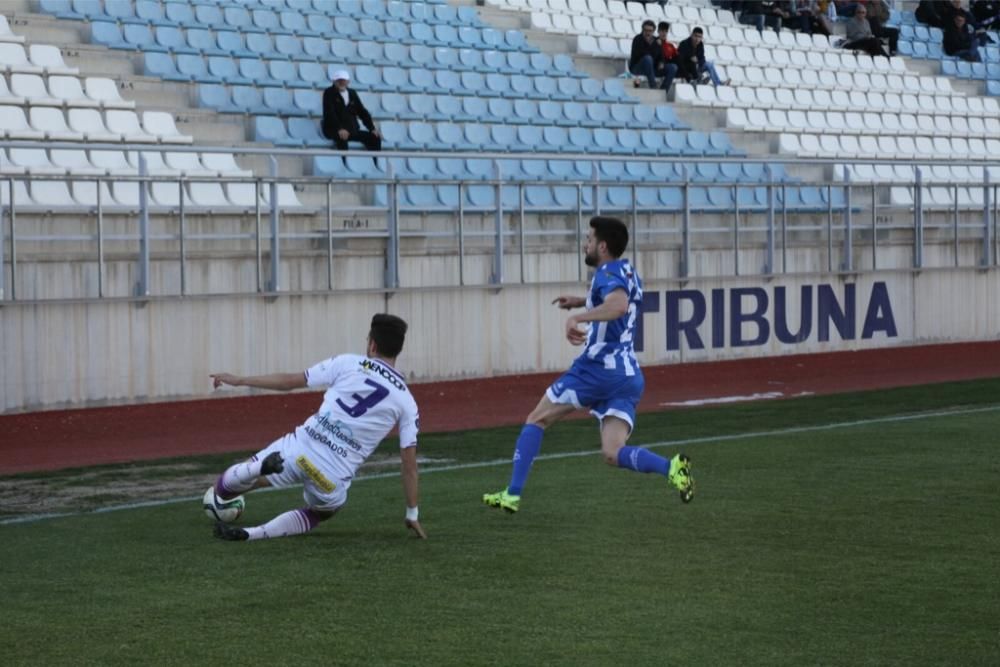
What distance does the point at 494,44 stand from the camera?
24.8 metres

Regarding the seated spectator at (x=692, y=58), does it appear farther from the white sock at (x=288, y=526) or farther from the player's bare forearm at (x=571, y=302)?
the white sock at (x=288, y=526)

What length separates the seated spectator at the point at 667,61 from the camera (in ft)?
85.3

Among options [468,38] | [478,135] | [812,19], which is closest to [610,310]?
[478,135]

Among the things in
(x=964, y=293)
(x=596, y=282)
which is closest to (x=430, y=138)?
(x=964, y=293)

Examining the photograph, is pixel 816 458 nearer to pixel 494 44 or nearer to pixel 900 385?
pixel 900 385

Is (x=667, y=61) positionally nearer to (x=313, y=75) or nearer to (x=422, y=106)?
(x=422, y=106)

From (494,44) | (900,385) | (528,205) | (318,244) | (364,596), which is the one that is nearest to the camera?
(364,596)

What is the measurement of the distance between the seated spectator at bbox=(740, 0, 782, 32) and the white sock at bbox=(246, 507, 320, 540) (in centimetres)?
2331

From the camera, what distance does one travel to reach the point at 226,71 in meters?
20.2

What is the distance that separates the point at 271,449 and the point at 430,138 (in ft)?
42.1

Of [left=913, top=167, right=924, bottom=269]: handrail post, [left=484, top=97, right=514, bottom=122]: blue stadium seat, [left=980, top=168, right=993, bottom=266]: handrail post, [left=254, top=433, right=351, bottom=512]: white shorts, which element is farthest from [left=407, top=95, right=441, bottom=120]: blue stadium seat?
[left=254, top=433, right=351, bottom=512]: white shorts

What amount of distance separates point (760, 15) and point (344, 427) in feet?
78.6

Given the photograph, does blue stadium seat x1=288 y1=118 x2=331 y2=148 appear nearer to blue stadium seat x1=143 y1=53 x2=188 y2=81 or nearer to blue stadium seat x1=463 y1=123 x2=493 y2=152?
blue stadium seat x1=143 y1=53 x2=188 y2=81

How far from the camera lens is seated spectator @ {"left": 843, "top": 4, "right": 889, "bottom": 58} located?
1254 inches
